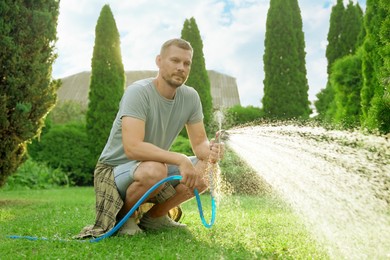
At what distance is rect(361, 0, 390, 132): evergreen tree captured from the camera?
6.82 meters

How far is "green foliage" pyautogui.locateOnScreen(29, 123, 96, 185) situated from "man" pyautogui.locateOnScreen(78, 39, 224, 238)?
10.5m

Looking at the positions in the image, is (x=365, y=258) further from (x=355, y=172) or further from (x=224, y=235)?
(x=355, y=172)

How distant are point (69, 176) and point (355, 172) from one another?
9732mm

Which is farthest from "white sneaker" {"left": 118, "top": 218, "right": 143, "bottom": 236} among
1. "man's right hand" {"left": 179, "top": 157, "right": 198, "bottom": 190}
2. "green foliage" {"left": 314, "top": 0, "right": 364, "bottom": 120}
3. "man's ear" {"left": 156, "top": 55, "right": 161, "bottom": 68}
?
"green foliage" {"left": 314, "top": 0, "right": 364, "bottom": 120}

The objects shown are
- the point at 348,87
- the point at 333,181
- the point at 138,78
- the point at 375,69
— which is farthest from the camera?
the point at 138,78

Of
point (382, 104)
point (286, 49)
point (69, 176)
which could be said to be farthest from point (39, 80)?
point (286, 49)

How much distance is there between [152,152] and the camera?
400cm

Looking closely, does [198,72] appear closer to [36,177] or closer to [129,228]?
[36,177]

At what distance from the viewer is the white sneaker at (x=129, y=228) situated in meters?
4.30

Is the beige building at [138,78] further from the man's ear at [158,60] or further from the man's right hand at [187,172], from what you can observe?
the man's right hand at [187,172]

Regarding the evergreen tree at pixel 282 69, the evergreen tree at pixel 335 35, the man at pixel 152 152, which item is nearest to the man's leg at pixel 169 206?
the man at pixel 152 152

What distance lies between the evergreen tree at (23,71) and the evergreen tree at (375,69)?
201 inches

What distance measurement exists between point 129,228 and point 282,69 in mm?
13118

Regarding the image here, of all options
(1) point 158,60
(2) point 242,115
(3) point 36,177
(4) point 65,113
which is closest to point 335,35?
(2) point 242,115
